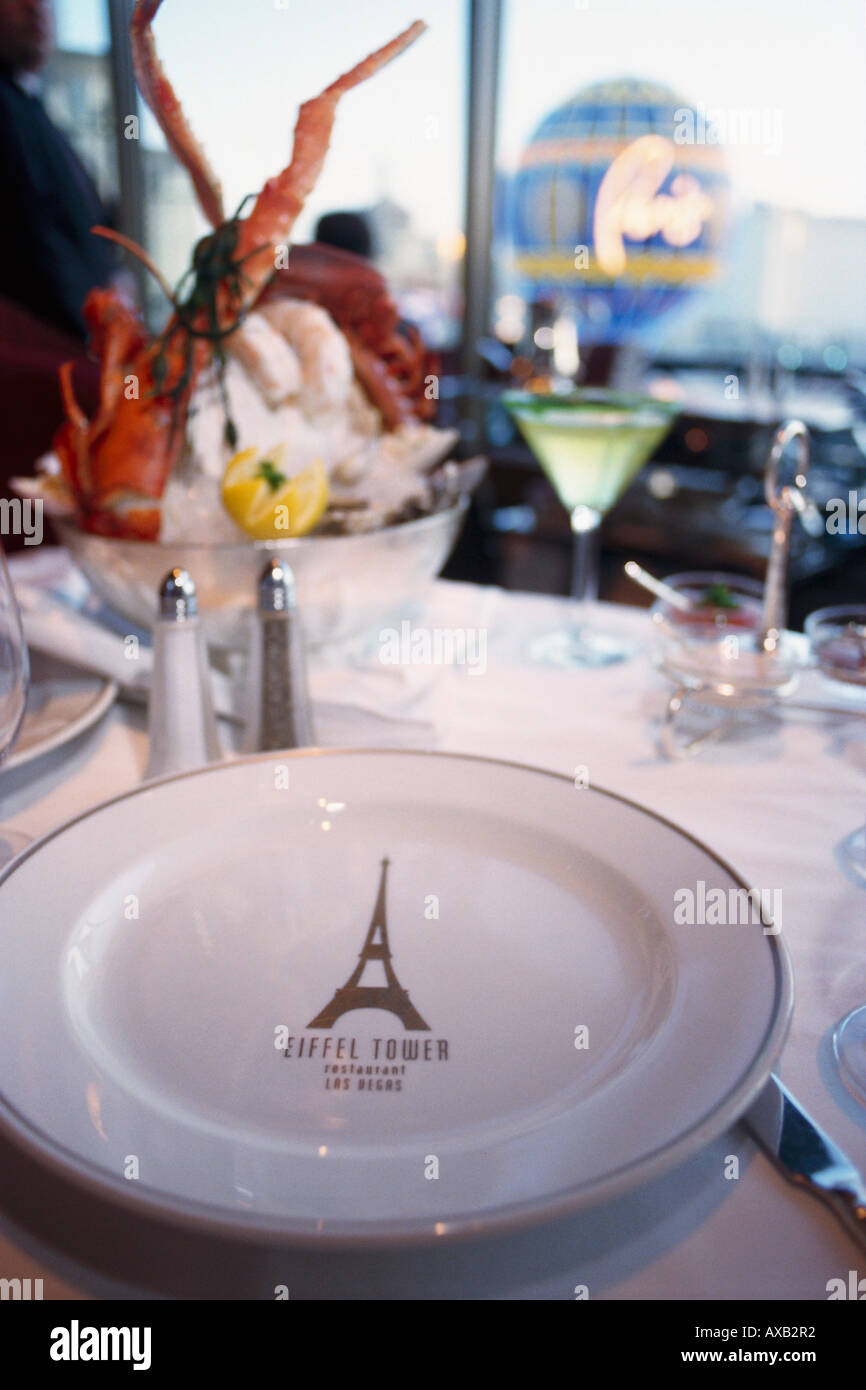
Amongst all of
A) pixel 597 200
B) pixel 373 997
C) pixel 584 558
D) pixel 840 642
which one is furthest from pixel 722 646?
pixel 597 200

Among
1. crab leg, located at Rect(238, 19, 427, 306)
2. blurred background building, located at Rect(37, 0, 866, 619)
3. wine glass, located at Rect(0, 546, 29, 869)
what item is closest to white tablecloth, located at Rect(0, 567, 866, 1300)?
wine glass, located at Rect(0, 546, 29, 869)

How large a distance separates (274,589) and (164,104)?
37 centimetres

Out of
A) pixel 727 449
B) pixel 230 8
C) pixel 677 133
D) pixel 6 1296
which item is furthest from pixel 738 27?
pixel 6 1296

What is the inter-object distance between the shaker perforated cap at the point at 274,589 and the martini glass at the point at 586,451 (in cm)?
33

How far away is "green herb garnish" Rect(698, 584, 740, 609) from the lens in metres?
0.84

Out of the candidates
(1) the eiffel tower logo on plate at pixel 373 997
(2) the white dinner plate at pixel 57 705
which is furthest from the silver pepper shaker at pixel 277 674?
(1) the eiffel tower logo on plate at pixel 373 997

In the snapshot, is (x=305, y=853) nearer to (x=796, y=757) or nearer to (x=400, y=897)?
(x=400, y=897)

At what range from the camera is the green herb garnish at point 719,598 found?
2.75ft

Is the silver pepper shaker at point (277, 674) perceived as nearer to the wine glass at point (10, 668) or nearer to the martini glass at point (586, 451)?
the wine glass at point (10, 668)

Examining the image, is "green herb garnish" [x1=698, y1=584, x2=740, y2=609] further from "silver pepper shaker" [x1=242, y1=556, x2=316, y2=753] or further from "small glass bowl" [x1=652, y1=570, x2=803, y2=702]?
"silver pepper shaker" [x1=242, y1=556, x2=316, y2=753]

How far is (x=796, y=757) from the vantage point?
696 mm

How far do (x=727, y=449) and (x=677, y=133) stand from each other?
5.18 ft

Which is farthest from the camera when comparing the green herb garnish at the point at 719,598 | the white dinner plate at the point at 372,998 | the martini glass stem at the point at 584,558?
the martini glass stem at the point at 584,558

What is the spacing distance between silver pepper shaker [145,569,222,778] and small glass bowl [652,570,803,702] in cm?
35
